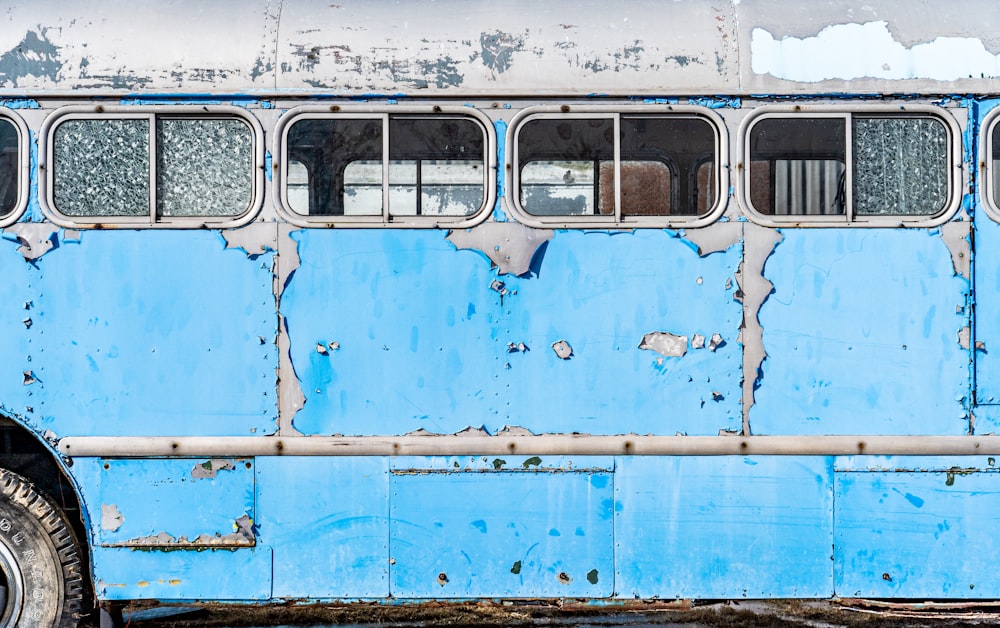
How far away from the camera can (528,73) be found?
390cm

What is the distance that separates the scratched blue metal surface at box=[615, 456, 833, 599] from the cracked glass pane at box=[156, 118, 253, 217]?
1.99 metres

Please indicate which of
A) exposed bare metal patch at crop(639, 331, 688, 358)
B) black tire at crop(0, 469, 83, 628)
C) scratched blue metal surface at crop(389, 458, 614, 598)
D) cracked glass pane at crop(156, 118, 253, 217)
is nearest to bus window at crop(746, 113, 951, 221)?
exposed bare metal patch at crop(639, 331, 688, 358)

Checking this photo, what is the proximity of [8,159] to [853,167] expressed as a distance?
353cm

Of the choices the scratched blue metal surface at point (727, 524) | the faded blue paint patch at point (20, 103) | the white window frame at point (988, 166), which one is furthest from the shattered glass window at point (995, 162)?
the faded blue paint patch at point (20, 103)

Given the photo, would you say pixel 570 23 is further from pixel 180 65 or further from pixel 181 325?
pixel 181 325

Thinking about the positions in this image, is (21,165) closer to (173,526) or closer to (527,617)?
(173,526)

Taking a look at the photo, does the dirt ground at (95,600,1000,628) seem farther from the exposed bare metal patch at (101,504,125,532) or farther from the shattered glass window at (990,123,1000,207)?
the shattered glass window at (990,123,1000,207)

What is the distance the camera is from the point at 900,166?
3881mm

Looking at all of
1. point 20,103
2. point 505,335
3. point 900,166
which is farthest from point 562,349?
point 20,103

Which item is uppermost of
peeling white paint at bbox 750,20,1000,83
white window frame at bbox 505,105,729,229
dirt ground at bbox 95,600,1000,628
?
peeling white paint at bbox 750,20,1000,83

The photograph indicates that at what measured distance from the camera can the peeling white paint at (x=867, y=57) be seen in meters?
3.88

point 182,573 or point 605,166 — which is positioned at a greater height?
point 605,166

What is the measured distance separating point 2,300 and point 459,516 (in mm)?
2094

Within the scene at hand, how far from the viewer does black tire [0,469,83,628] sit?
407 cm
